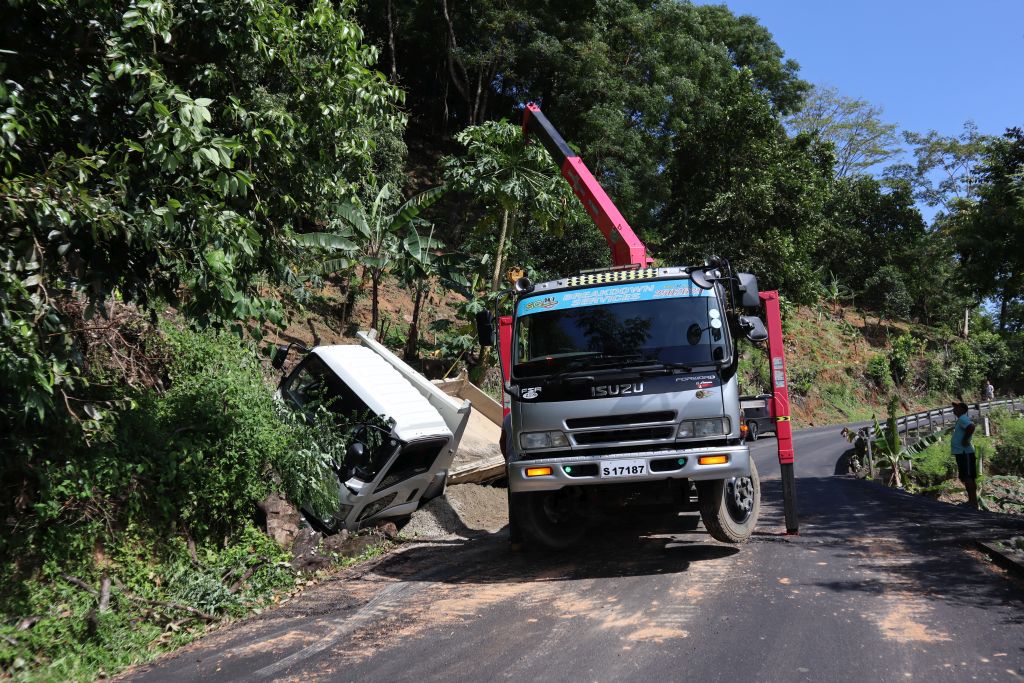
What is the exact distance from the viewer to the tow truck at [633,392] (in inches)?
281

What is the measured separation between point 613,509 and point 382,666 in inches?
146

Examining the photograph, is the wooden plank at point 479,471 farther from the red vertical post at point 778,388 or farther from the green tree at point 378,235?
the green tree at point 378,235

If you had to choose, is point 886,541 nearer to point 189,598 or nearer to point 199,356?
point 189,598

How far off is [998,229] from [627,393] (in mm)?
8702

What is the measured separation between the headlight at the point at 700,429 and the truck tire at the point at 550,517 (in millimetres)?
1420

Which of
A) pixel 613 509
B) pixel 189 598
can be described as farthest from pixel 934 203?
pixel 189 598

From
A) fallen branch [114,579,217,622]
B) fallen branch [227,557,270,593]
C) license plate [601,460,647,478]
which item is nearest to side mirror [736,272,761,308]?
license plate [601,460,647,478]

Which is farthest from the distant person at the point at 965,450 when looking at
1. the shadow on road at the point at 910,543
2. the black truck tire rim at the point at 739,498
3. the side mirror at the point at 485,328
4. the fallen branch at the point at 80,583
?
the fallen branch at the point at 80,583

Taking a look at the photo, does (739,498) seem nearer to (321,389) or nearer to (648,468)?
(648,468)

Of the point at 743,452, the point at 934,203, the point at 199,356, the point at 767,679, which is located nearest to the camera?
the point at 767,679

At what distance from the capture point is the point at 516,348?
25.9 feet

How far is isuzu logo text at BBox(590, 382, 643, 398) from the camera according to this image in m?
7.20

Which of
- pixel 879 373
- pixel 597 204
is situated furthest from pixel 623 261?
pixel 879 373

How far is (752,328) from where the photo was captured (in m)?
7.79
